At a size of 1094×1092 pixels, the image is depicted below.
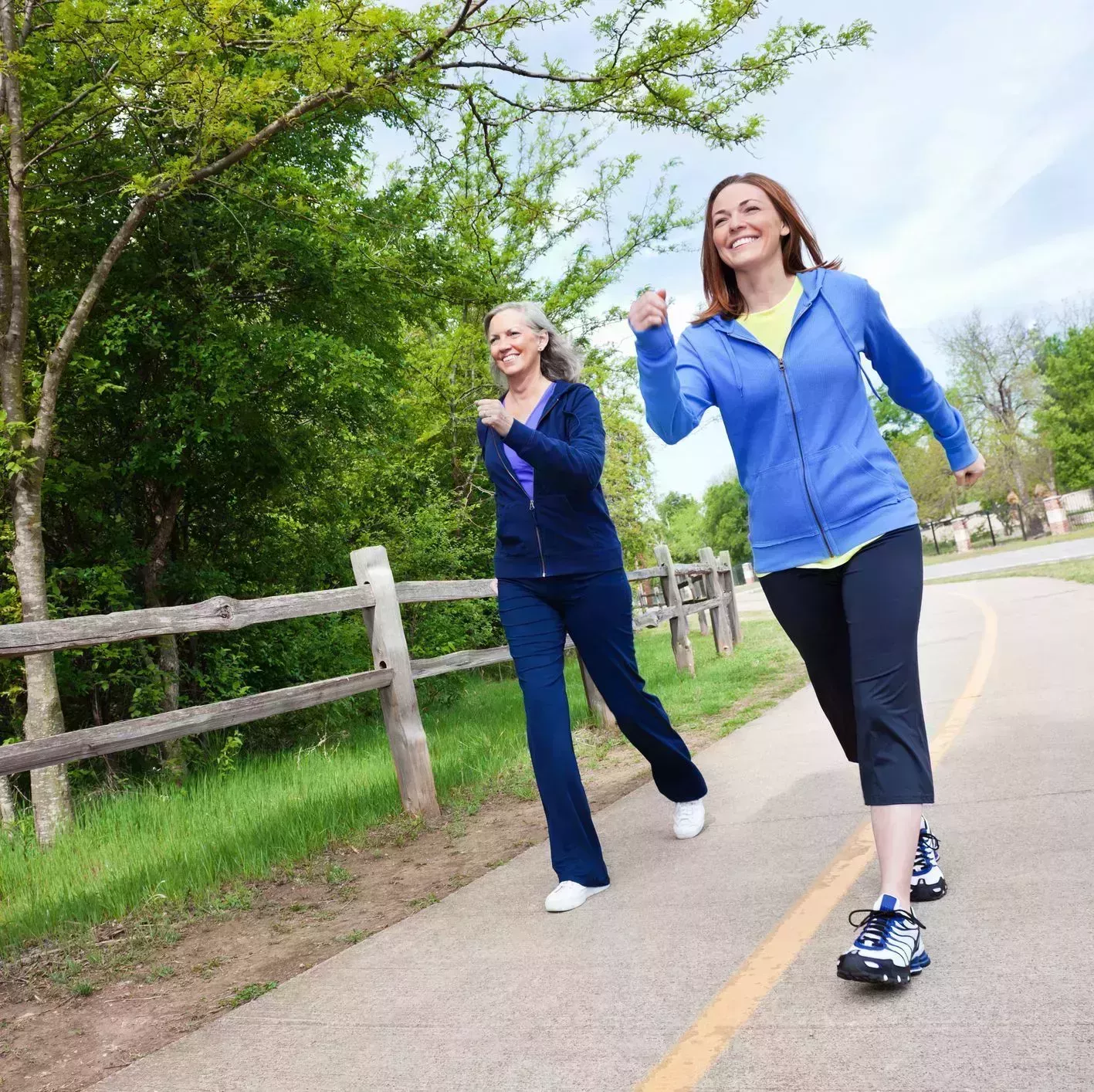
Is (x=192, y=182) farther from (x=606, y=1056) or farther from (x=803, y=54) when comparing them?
(x=606, y=1056)

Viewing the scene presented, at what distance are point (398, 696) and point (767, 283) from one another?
3.51 meters

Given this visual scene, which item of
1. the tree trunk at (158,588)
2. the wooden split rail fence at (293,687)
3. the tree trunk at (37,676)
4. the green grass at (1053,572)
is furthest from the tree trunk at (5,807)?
the green grass at (1053,572)

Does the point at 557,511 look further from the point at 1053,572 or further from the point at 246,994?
the point at 1053,572

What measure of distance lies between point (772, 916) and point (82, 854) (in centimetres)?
406

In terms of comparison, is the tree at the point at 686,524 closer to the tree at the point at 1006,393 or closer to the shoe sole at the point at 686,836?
the tree at the point at 1006,393

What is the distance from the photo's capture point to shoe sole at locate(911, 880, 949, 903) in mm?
3391

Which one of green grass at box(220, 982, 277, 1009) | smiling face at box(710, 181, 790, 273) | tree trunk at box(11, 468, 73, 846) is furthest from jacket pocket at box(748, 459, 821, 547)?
tree trunk at box(11, 468, 73, 846)

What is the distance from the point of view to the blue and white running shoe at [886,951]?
107 inches

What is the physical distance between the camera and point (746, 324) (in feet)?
11.4

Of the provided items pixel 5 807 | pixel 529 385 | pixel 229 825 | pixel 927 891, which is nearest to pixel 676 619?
pixel 5 807

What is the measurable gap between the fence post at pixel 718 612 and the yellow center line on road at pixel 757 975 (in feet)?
35.7

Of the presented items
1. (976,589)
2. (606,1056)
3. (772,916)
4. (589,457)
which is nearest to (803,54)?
(589,457)

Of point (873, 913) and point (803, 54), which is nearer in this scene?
point (873, 913)

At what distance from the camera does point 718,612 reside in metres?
15.4
